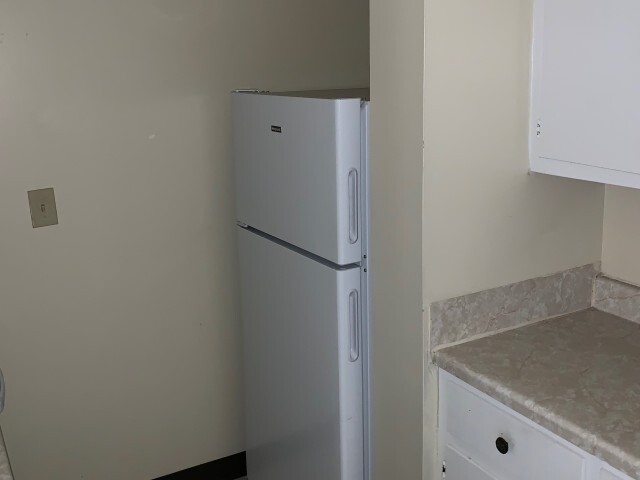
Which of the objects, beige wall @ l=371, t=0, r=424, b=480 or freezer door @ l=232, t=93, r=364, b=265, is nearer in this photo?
beige wall @ l=371, t=0, r=424, b=480

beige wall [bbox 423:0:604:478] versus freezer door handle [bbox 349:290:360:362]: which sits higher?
beige wall [bbox 423:0:604:478]

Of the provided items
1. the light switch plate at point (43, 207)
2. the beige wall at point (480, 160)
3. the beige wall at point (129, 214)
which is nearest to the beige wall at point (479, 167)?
the beige wall at point (480, 160)

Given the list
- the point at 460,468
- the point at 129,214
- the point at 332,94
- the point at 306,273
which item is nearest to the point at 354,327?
the point at 306,273

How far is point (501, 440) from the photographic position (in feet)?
5.68

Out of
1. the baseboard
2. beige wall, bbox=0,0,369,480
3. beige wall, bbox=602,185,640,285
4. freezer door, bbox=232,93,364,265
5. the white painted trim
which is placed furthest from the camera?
the baseboard

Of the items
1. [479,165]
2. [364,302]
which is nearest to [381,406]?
[364,302]

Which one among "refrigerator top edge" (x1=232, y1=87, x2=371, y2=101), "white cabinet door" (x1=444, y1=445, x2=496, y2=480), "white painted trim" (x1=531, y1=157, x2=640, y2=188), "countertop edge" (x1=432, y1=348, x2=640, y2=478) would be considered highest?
"refrigerator top edge" (x1=232, y1=87, x2=371, y2=101)

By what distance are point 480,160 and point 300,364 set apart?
84 centimetres

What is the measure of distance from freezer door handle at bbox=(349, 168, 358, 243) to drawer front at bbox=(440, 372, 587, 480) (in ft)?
1.41

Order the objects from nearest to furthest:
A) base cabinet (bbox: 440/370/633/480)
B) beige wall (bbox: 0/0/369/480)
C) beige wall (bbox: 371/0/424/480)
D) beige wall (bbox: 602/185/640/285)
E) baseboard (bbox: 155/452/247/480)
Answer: base cabinet (bbox: 440/370/633/480)
beige wall (bbox: 371/0/424/480)
beige wall (bbox: 602/185/640/285)
beige wall (bbox: 0/0/369/480)
baseboard (bbox: 155/452/247/480)

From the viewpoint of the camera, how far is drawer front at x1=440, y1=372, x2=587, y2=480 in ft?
5.21

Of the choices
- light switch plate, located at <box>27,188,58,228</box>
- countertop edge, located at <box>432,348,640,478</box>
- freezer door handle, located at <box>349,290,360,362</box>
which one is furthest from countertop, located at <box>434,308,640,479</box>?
light switch plate, located at <box>27,188,58,228</box>

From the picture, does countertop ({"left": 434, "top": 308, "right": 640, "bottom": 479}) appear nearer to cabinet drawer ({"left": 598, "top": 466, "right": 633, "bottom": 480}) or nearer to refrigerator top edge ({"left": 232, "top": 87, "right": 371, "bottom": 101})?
cabinet drawer ({"left": 598, "top": 466, "right": 633, "bottom": 480})

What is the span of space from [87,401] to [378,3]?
5.56 feet
